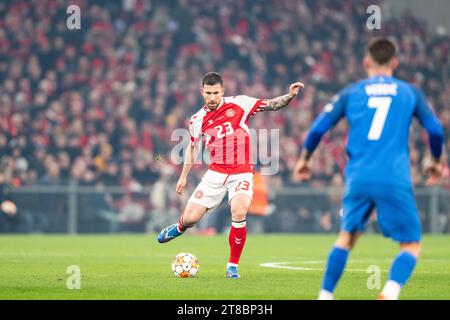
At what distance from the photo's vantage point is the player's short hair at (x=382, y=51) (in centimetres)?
795

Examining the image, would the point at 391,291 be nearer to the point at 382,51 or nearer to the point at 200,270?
the point at 382,51

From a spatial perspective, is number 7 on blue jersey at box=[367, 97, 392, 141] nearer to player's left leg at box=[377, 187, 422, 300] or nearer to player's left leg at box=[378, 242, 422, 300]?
player's left leg at box=[377, 187, 422, 300]

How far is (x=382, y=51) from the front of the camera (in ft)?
26.1

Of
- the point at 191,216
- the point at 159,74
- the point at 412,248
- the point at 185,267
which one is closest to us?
the point at 412,248

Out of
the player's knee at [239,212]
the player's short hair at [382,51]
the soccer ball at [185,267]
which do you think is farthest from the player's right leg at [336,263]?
the player's knee at [239,212]

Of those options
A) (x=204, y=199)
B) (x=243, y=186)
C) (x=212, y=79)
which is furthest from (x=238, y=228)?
(x=212, y=79)

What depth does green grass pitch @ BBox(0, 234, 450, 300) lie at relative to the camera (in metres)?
9.32

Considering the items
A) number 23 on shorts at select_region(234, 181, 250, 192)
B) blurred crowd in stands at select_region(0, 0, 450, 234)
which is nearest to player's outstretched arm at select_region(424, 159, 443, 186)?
number 23 on shorts at select_region(234, 181, 250, 192)

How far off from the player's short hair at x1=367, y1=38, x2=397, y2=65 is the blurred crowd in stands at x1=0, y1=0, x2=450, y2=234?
16301mm

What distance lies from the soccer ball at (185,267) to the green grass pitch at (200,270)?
183mm

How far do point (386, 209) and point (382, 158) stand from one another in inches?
15.8

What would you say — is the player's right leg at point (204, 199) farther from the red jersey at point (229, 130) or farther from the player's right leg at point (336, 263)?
the player's right leg at point (336, 263)

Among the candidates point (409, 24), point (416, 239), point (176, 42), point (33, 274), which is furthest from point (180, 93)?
point (416, 239)

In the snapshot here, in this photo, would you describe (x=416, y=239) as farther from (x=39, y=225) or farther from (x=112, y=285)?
(x=39, y=225)
